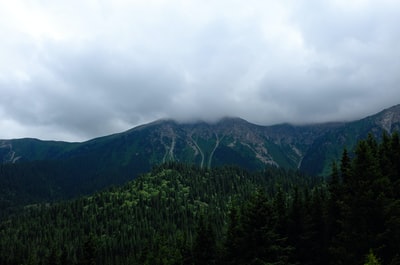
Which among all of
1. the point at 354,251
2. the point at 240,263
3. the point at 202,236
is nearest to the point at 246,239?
the point at 240,263

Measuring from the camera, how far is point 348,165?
40.9 meters

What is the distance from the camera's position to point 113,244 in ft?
573

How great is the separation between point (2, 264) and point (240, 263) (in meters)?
153

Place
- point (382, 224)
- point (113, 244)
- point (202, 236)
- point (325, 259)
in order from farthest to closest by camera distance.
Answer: point (113, 244), point (202, 236), point (325, 259), point (382, 224)

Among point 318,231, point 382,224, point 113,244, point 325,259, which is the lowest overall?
point 113,244

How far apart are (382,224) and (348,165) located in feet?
49.7

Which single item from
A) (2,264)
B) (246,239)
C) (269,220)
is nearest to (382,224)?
(269,220)

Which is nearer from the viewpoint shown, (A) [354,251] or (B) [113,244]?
(A) [354,251]

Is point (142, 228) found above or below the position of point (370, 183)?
below

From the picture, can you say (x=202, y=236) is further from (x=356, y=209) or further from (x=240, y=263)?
(x=356, y=209)

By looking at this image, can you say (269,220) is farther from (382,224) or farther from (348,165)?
(348,165)

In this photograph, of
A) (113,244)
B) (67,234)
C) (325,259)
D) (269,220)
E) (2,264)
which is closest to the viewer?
(269,220)

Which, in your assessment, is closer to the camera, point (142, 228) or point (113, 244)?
point (113, 244)

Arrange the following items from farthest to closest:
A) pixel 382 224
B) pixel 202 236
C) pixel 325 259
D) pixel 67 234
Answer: pixel 67 234 → pixel 202 236 → pixel 325 259 → pixel 382 224
